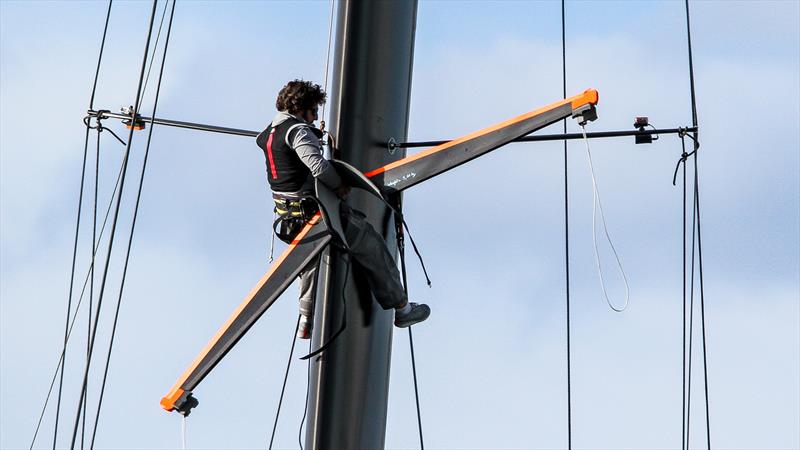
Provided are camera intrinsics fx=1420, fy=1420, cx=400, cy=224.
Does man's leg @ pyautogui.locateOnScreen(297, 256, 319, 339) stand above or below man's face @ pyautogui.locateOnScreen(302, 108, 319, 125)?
below

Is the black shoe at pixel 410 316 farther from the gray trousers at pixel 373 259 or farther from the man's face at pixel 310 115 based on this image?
the man's face at pixel 310 115

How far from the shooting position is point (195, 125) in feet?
22.6

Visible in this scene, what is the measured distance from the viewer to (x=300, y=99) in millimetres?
6004

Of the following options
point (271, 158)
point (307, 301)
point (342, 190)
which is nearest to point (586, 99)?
point (342, 190)

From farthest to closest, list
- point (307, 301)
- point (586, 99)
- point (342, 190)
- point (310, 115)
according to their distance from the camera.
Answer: point (307, 301), point (310, 115), point (342, 190), point (586, 99)

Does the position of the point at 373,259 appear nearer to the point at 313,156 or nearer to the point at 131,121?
the point at 313,156

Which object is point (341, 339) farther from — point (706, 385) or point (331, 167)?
point (706, 385)

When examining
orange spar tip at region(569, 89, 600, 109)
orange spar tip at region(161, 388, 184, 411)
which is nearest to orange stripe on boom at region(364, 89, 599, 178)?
orange spar tip at region(569, 89, 600, 109)

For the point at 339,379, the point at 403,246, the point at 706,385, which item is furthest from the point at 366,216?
the point at 706,385

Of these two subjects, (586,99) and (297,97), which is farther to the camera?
(297,97)

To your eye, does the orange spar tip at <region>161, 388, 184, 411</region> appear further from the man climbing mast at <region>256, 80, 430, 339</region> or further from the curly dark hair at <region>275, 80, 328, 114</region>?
the curly dark hair at <region>275, 80, 328, 114</region>

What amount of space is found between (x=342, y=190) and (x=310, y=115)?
377 mm

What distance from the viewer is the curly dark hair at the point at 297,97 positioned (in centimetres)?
600

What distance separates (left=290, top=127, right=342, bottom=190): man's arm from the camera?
5.79 metres
